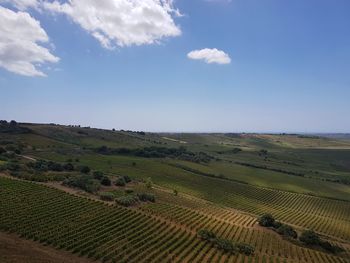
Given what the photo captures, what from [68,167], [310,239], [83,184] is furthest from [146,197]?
[68,167]

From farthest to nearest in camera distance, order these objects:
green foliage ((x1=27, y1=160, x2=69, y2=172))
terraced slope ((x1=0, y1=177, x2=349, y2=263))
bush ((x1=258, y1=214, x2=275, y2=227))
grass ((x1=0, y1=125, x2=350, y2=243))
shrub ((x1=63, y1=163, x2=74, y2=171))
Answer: shrub ((x1=63, y1=163, x2=74, y2=171)), grass ((x1=0, y1=125, x2=350, y2=243)), green foliage ((x1=27, y1=160, x2=69, y2=172)), bush ((x1=258, y1=214, x2=275, y2=227)), terraced slope ((x1=0, y1=177, x2=349, y2=263))

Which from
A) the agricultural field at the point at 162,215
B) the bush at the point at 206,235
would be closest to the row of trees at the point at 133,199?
the agricultural field at the point at 162,215

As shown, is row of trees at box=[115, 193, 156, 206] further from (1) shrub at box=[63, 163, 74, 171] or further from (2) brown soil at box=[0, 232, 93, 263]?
(1) shrub at box=[63, 163, 74, 171]

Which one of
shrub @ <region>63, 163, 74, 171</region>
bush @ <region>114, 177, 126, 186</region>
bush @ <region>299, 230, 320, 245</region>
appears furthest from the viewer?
shrub @ <region>63, 163, 74, 171</region>

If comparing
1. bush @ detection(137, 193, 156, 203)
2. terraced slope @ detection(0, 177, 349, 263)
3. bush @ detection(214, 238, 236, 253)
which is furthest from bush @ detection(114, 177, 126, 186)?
bush @ detection(214, 238, 236, 253)

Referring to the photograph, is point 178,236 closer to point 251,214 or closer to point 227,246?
point 227,246

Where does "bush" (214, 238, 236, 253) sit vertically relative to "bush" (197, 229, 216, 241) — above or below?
below

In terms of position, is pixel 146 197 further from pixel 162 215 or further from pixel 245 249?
pixel 245 249

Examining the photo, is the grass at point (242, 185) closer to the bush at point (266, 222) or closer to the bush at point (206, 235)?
the bush at point (266, 222)
